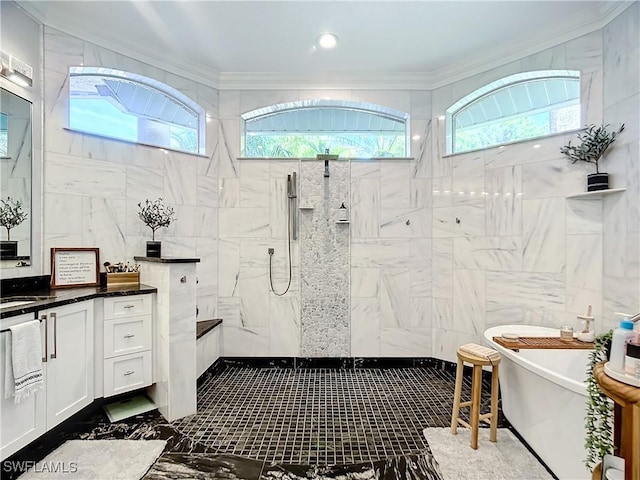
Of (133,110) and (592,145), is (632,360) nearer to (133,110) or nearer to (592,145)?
(592,145)

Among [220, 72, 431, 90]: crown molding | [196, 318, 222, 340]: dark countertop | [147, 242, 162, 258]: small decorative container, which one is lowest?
[196, 318, 222, 340]: dark countertop

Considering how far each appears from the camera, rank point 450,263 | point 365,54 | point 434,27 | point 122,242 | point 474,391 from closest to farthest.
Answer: point 474,391, point 434,27, point 122,242, point 365,54, point 450,263

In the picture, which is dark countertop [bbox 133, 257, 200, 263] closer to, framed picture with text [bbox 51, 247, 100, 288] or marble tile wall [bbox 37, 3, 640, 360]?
framed picture with text [bbox 51, 247, 100, 288]

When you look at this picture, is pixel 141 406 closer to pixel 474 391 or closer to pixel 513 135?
pixel 474 391

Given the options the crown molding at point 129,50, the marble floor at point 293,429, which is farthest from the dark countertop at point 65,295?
the crown molding at point 129,50

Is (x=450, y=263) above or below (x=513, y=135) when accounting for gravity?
below

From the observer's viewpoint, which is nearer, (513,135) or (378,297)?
(513,135)

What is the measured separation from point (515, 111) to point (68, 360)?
14.0 feet

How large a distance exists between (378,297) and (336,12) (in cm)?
273

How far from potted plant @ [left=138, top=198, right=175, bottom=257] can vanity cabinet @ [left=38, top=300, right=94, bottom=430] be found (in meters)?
0.78

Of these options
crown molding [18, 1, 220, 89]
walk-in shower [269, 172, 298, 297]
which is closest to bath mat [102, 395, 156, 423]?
walk-in shower [269, 172, 298, 297]

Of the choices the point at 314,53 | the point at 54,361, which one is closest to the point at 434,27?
the point at 314,53

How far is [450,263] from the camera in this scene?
3527 millimetres

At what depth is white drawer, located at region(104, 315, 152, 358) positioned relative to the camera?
2.39 metres
